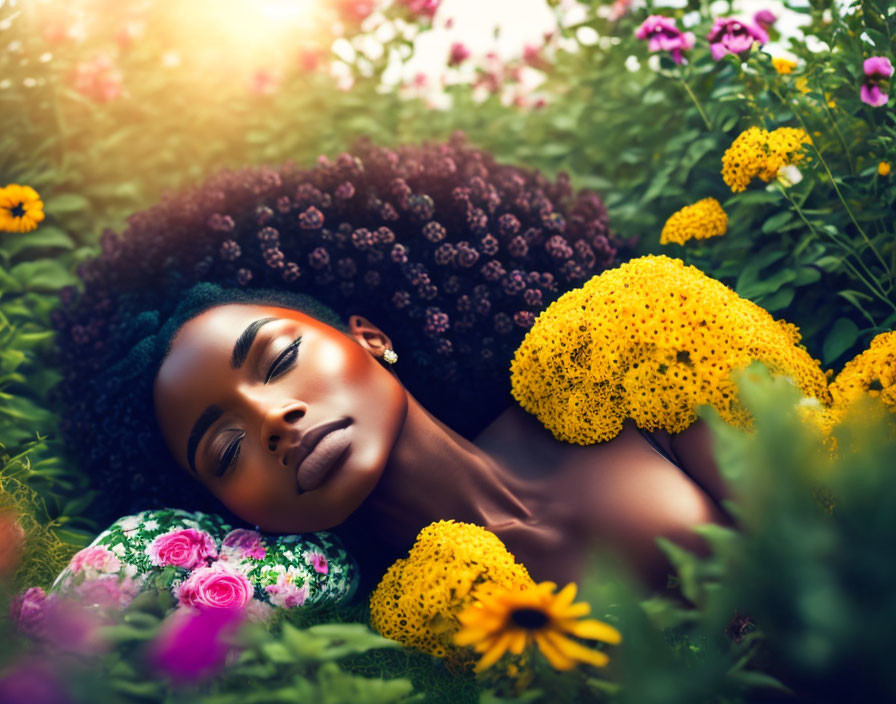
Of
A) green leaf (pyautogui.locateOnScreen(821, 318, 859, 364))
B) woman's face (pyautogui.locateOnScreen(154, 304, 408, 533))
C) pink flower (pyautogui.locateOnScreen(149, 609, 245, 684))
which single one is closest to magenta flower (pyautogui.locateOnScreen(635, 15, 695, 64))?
green leaf (pyautogui.locateOnScreen(821, 318, 859, 364))

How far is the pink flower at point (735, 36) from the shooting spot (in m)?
2.35

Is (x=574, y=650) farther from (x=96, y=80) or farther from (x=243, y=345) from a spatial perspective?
(x=96, y=80)

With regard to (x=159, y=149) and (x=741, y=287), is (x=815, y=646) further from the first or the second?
(x=159, y=149)

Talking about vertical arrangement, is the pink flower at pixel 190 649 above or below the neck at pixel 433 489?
above

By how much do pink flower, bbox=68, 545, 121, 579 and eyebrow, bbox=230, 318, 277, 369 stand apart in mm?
660

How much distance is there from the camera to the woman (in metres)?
2.04

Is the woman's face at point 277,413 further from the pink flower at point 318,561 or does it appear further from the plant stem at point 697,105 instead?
the plant stem at point 697,105

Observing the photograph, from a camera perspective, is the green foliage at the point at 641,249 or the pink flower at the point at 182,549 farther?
the pink flower at the point at 182,549

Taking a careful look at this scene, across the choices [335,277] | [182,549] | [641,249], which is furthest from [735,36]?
[182,549]

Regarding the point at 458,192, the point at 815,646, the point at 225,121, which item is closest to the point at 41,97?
the point at 225,121

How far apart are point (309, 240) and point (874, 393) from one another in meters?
1.81

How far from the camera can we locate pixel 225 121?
12.1 feet

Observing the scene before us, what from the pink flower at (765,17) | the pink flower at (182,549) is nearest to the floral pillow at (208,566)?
the pink flower at (182,549)

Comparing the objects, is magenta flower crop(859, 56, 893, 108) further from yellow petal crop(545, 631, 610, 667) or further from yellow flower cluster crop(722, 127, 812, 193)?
yellow petal crop(545, 631, 610, 667)
